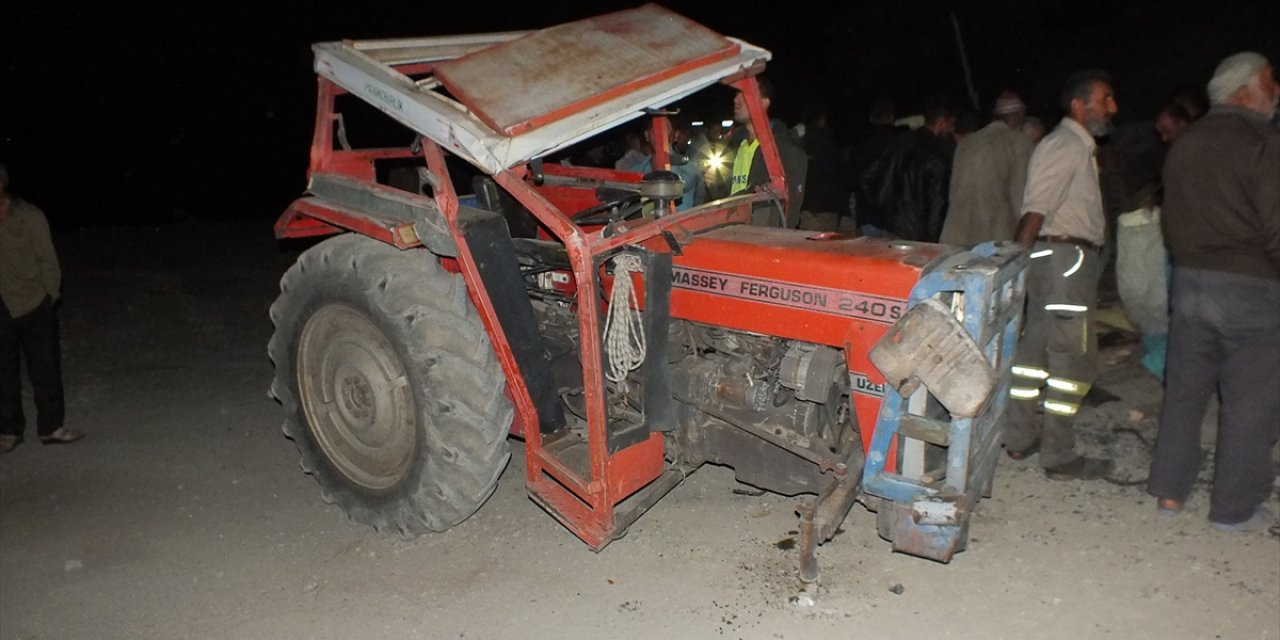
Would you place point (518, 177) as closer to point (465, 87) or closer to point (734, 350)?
point (465, 87)

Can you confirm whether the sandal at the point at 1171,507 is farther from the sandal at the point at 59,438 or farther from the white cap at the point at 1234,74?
the sandal at the point at 59,438

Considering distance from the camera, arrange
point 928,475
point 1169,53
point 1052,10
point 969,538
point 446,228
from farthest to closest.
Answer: point 1052,10
point 1169,53
point 969,538
point 446,228
point 928,475

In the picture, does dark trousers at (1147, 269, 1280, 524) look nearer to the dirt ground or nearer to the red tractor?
the dirt ground

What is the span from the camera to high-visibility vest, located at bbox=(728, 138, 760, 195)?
6.20 meters

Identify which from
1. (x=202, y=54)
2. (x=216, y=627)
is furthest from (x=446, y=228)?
(x=202, y=54)

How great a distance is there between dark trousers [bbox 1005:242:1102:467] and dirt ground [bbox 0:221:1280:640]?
0.31 m

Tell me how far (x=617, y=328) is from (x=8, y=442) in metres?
4.19

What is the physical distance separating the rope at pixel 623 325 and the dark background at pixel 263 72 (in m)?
10.3

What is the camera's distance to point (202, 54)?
1711 centimetres

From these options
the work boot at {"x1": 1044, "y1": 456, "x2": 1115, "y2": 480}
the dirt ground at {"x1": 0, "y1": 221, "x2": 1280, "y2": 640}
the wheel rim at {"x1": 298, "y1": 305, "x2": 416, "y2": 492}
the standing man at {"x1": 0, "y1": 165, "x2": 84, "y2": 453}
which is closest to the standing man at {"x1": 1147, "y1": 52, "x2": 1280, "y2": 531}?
the dirt ground at {"x1": 0, "y1": 221, "x2": 1280, "y2": 640}

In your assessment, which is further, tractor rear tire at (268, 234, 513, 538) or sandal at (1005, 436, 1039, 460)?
sandal at (1005, 436, 1039, 460)

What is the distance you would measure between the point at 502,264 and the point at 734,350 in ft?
3.41

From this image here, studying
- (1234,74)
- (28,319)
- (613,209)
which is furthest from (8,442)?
(1234,74)

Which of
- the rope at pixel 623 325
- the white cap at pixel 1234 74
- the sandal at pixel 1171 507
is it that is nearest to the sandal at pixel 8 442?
the rope at pixel 623 325
